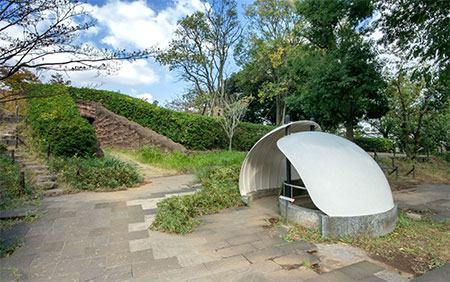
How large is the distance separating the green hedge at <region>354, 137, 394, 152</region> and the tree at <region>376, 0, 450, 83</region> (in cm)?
2047

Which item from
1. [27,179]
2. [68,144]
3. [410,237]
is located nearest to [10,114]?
[68,144]

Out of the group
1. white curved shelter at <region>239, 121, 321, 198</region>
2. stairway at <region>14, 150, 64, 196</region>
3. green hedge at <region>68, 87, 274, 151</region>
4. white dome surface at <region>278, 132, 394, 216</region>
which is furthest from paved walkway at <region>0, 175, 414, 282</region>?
green hedge at <region>68, 87, 274, 151</region>

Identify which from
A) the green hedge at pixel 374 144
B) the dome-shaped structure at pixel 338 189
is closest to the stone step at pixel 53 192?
the dome-shaped structure at pixel 338 189

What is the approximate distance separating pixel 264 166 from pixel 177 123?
8.58 m

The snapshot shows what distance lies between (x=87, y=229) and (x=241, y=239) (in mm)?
2782

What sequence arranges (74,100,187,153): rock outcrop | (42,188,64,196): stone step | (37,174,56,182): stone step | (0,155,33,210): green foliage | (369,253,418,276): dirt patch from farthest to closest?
(74,100,187,153): rock outcrop, (37,174,56,182): stone step, (42,188,64,196): stone step, (0,155,33,210): green foliage, (369,253,418,276): dirt patch

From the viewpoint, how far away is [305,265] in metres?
3.28

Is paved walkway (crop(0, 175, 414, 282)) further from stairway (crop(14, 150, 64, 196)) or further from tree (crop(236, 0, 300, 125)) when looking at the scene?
tree (crop(236, 0, 300, 125))

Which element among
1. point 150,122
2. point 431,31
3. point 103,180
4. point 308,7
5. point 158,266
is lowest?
point 158,266

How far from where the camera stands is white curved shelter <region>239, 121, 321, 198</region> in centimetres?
604

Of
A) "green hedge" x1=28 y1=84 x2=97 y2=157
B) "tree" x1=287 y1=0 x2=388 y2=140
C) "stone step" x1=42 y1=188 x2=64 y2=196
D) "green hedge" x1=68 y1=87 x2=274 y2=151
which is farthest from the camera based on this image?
"green hedge" x1=68 y1=87 x2=274 y2=151

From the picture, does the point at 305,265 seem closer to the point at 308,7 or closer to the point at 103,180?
the point at 103,180

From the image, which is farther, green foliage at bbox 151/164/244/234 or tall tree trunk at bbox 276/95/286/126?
tall tree trunk at bbox 276/95/286/126

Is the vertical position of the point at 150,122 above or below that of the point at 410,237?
above
